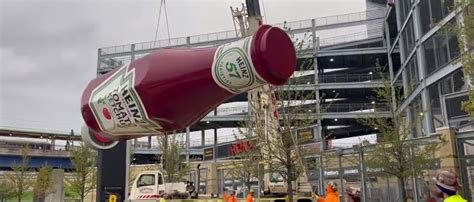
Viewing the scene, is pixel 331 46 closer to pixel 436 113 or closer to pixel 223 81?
pixel 436 113

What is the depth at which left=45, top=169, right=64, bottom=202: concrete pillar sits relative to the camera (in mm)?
29909

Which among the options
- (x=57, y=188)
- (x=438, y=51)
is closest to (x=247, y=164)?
(x=57, y=188)

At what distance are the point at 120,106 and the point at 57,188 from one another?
30.3 meters

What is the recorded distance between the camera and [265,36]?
303 centimetres

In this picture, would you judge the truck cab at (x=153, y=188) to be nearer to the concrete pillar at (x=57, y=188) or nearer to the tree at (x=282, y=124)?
the tree at (x=282, y=124)

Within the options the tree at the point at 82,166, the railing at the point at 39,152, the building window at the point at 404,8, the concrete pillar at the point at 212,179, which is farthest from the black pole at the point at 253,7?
the railing at the point at 39,152

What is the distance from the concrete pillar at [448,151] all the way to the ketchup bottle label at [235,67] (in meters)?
15.8

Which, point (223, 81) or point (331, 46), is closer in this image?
point (223, 81)

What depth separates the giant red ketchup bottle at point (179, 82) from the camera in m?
3.06

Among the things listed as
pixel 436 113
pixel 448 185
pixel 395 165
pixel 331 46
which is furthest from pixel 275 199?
pixel 331 46

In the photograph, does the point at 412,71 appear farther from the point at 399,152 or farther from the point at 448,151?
the point at 399,152

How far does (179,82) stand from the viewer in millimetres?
3396

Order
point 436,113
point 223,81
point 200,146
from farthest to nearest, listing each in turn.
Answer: point 200,146 → point 436,113 → point 223,81

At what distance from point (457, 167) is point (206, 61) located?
15970mm
